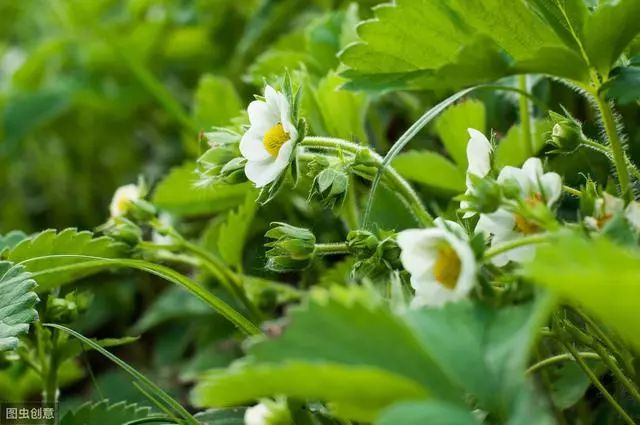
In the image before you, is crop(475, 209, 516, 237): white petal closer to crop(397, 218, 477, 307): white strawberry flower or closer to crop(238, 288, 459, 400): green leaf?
crop(397, 218, 477, 307): white strawberry flower

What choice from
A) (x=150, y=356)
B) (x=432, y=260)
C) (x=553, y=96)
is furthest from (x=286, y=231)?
(x=150, y=356)

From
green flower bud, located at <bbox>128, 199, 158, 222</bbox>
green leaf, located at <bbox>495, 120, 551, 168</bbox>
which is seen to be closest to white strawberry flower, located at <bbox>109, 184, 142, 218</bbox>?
green flower bud, located at <bbox>128, 199, 158, 222</bbox>

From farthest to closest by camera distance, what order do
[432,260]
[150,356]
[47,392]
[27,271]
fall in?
1. [150,356]
2. [47,392]
3. [27,271]
4. [432,260]

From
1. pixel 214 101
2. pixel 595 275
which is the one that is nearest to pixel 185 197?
pixel 214 101

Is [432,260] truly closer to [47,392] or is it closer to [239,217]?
[239,217]

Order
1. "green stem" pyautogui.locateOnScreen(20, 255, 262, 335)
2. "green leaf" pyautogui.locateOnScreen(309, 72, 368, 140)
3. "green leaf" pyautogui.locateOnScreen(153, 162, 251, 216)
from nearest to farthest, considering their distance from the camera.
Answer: "green stem" pyautogui.locateOnScreen(20, 255, 262, 335) → "green leaf" pyautogui.locateOnScreen(309, 72, 368, 140) → "green leaf" pyautogui.locateOnScreen(153, 162, 251, 216)

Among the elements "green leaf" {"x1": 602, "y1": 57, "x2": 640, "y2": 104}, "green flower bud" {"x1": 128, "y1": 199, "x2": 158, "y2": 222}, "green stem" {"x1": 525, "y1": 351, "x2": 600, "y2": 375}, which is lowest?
"green stem" {"x1": 525, "y1": 351, "x2": 600, "y2": 375}
